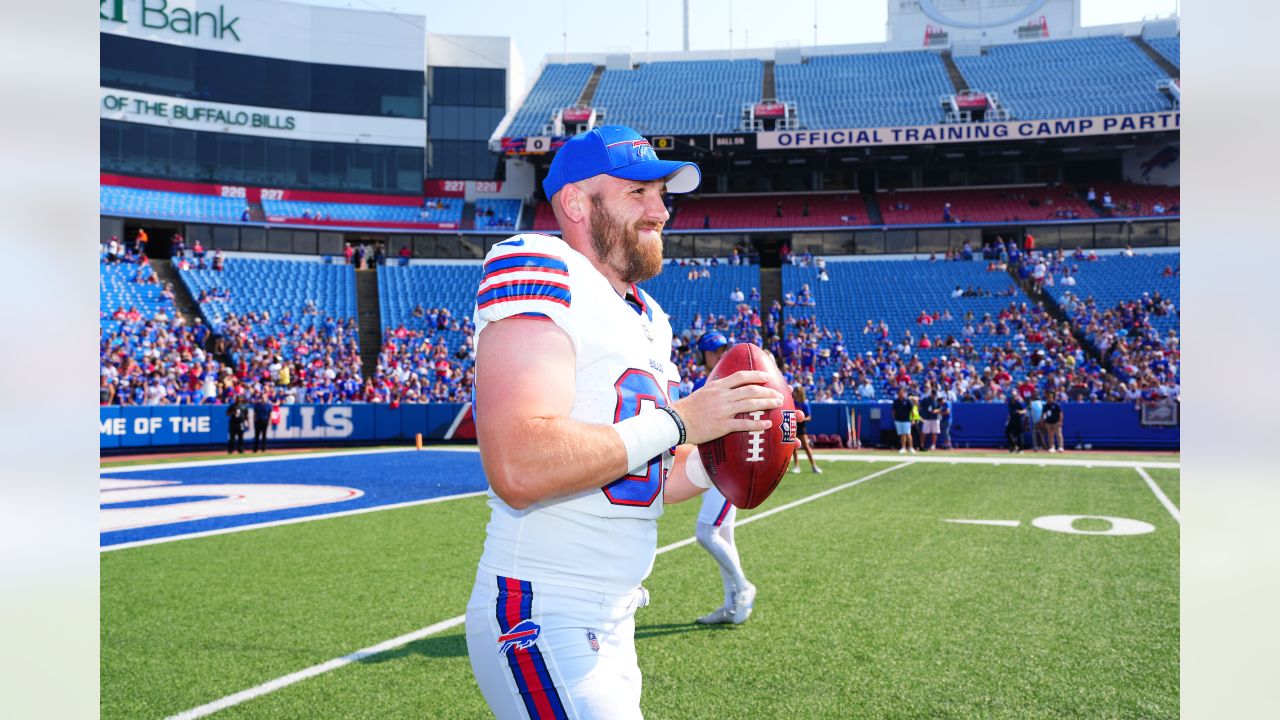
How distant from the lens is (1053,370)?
997 inches

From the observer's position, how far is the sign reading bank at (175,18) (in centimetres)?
3900

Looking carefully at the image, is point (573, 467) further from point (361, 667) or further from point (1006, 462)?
point (1006, 462)

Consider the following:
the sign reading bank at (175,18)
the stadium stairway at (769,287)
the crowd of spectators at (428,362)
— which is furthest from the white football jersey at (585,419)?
the sign reading bank at (175,18)

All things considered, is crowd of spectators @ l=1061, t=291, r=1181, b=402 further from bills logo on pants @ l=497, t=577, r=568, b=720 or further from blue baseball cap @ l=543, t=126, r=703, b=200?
bills logo on pants @ l=497, t=577, r=568, b=720

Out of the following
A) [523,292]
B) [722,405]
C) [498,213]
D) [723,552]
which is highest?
[498,213]

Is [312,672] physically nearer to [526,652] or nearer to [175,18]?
[526,652]

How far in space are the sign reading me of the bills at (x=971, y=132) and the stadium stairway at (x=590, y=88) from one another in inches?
399

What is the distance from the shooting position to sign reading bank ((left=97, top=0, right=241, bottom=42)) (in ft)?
128

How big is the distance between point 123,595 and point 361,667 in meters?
2.94

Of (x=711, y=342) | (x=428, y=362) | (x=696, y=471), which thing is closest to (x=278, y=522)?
(x=711, y=342)

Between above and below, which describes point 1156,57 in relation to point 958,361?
above

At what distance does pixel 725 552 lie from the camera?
6.18 meters

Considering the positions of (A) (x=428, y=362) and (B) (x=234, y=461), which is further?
(A) (x=428, y=362)

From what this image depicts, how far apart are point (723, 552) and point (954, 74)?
44025 millimetres
